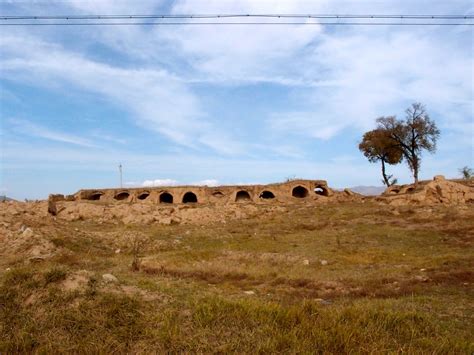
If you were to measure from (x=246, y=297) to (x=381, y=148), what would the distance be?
3060cm

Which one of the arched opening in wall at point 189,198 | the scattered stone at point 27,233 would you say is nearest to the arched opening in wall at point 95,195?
the arched opening in wall at point 189,198

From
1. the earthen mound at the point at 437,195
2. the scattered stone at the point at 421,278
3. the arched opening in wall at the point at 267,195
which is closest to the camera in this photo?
the scattered stone at the point at 421,278

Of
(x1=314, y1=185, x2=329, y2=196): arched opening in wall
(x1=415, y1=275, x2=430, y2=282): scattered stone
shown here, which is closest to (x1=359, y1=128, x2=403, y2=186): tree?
(x1=314, y1=185, x2=329, y2=196): arched opening in wall

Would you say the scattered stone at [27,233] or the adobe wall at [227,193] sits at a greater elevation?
the adobe wall at [227,193]

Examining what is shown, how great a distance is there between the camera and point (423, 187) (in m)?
24.4

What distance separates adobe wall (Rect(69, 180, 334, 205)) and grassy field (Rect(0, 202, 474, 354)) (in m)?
16.5

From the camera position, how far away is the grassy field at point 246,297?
4152mm

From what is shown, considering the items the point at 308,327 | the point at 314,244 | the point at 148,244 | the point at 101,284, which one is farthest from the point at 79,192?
the point at 308,327

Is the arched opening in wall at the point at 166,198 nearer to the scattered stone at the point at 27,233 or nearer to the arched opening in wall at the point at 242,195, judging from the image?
the arched opening in wall at the point at 242,195

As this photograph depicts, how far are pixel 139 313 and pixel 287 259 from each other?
6.07 metres

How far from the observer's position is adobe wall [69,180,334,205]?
99.0 ft

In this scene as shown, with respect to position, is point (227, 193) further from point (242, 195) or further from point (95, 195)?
point (95, 195)

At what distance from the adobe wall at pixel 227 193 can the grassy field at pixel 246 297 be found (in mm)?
16462

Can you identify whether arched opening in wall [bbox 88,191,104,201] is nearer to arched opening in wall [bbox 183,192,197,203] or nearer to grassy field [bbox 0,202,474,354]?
arched opening in wall [bbox 183,192,197,203]
